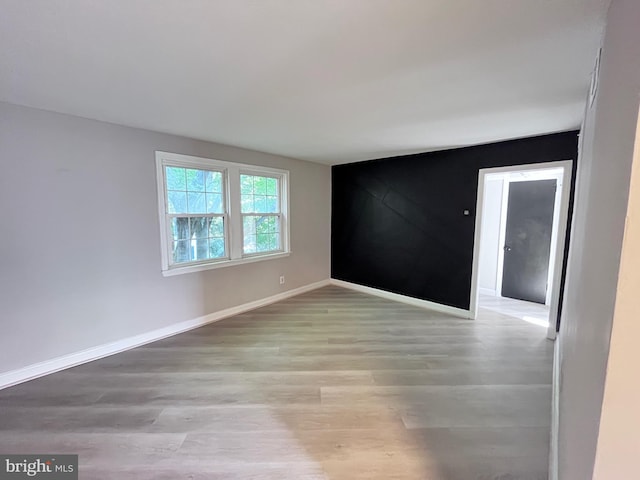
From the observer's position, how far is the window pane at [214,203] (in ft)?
11.8

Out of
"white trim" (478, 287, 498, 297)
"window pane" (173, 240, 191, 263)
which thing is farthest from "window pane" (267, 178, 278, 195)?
"white trim" (478, 287, 498, 297)

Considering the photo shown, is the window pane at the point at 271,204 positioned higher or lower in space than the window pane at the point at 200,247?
higher

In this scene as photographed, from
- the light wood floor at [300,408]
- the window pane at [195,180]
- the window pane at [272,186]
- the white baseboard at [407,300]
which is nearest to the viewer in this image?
the light wood floor at [300,408]

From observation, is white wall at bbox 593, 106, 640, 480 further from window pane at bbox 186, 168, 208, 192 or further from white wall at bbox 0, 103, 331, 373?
window pane at bbox 186, 168, 208, 192

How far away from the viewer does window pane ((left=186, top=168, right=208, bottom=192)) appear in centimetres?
340

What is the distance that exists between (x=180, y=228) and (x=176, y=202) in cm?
31

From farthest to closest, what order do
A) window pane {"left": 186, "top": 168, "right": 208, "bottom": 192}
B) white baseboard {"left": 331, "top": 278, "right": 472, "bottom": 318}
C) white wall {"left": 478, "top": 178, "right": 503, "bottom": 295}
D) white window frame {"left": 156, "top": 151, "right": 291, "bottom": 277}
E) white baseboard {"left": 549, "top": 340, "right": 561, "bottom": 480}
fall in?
white wall {"left": 478, "top": 178, "right": 503, "bottom": 295} → white baseboard {"left": 331, "top": 278, "right": 472, "bottom": 318} → window pane {"left": 186, "top": 168, "right": 208, "bottom": 192} → white window frame {"left": 156, "top": 151, "right": 291, "bottom": 277} → white baseboard {"left": 549, "top": 340, "right": 561, "bottom": 480}

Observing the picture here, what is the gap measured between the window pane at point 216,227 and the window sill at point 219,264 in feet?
1.25

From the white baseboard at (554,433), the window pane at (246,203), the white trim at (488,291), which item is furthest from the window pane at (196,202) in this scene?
the white trim at (488,291)

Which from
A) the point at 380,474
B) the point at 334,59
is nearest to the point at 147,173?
the point at 334,59

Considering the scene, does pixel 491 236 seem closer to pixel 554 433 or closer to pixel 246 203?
pixel 554 433

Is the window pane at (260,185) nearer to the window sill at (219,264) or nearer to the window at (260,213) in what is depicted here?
the window at (260,213)

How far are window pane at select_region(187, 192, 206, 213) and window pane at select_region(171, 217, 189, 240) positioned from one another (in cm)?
15

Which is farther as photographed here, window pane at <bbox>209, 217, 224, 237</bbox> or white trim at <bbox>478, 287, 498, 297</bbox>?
white trim at <bbox>478, 287, 498, 297</bbox>
